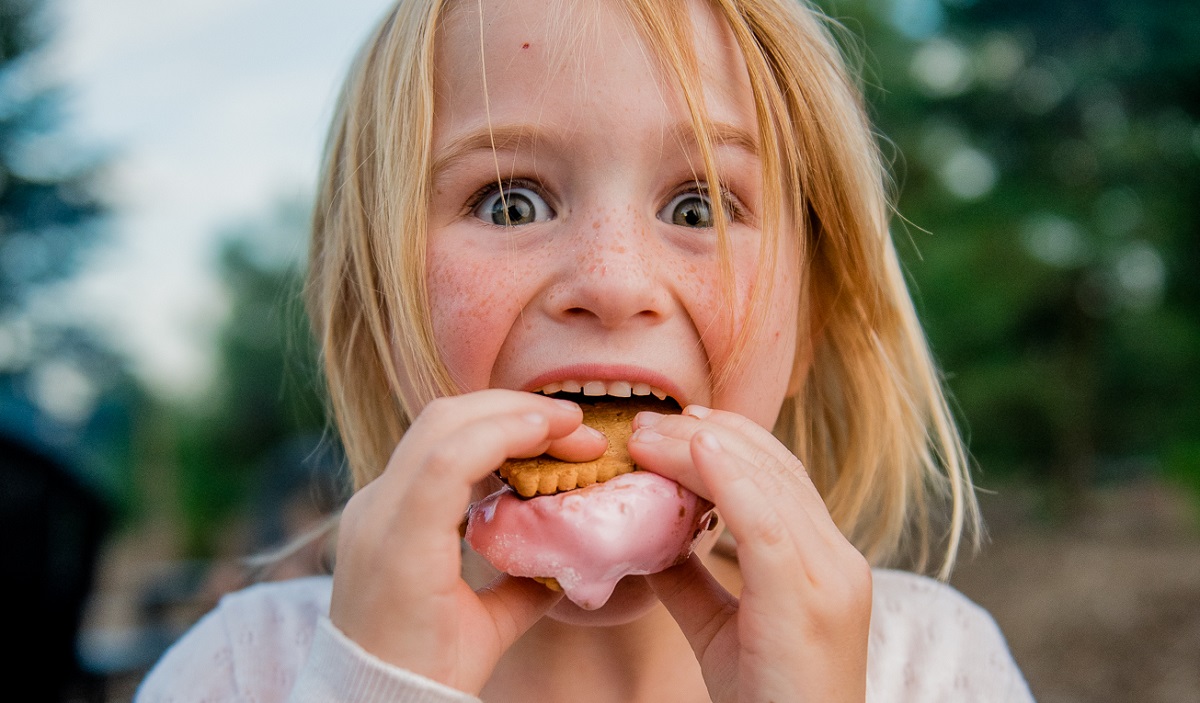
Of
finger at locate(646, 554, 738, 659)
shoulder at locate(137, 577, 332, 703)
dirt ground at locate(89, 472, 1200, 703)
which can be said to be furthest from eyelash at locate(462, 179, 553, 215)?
dirt ground at locate(89, 472, 1200, 703)

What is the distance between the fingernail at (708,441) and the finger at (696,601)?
31 cm

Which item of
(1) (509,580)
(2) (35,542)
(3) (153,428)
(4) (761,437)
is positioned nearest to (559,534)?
(1) (509,580)

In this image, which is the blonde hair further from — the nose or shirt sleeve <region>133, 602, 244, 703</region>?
shirt sleeve <region>133, 602, 244, 703</region>

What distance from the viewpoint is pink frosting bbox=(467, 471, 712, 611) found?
1.16 m

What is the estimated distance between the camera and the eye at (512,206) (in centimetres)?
140

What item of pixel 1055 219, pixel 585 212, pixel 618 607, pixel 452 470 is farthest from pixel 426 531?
pixel 1055 219

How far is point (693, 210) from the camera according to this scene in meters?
1.45

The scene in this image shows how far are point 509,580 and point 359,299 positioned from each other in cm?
73

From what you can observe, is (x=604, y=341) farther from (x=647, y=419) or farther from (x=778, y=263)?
(x=778, y=263)

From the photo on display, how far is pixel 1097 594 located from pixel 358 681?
576 centimetres

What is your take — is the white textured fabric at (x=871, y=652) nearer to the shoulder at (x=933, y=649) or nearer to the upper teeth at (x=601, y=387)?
the shoulder at (x=933, y=649)

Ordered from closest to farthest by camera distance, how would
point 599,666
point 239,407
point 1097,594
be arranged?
point 599,666 → point 1097,594 → point 239,407

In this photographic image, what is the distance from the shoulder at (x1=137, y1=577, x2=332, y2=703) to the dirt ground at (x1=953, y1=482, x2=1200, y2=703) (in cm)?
443

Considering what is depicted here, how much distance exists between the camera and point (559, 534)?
116 centimetres
